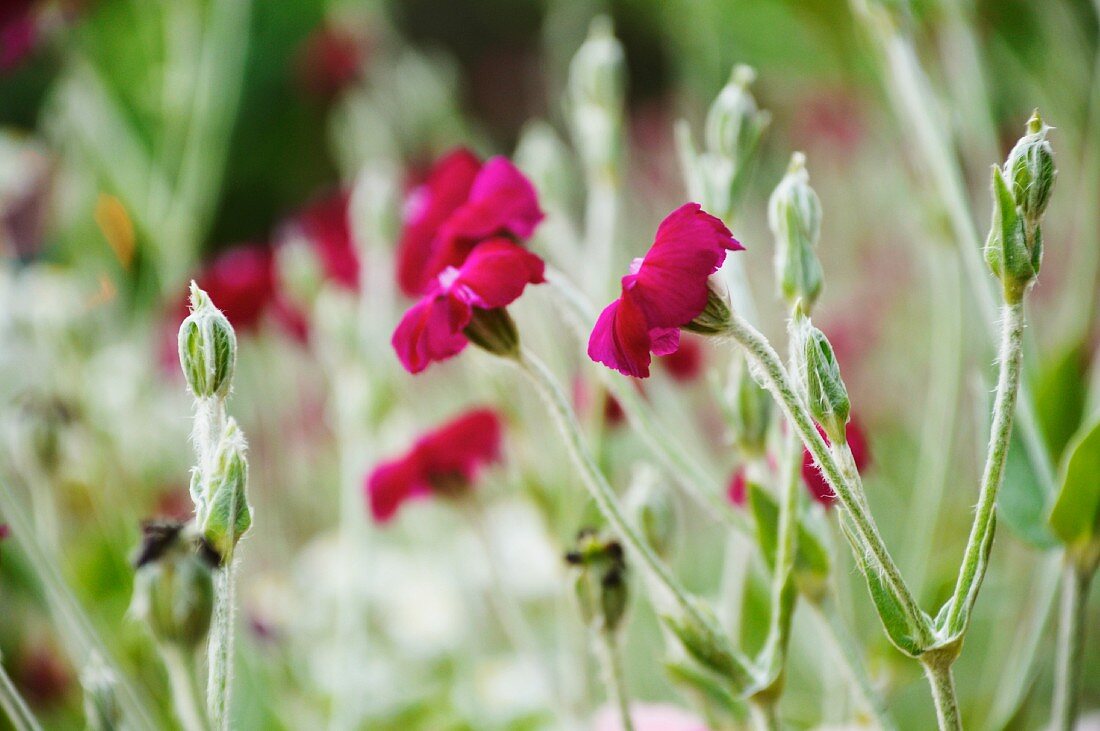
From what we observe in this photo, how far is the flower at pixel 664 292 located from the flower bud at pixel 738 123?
0.09 meters

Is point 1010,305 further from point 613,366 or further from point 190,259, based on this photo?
point 190,259

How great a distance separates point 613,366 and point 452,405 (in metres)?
0.58

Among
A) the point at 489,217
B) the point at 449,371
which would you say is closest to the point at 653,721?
the point at 489,217

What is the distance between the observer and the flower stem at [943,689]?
0.74 feet

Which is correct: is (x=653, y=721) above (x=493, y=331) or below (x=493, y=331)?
below

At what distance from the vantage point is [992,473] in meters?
0.22

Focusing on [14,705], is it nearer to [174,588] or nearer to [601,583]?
[174,588]

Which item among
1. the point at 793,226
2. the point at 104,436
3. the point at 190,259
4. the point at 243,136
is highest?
the point at 243,136

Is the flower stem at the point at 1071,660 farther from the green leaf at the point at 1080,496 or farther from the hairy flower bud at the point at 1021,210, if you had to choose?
the hairy flower bud at the point at 1021,210

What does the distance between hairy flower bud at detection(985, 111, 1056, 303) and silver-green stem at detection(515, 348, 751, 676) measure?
0.34ft

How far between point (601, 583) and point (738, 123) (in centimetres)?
15

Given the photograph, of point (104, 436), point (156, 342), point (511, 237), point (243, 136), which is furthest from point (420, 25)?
point (511, 237)

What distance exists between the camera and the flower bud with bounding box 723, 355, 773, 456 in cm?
30

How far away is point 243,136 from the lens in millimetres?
1563
